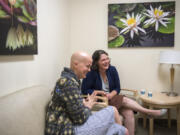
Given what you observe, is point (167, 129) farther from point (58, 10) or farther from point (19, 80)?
point (58, 10)

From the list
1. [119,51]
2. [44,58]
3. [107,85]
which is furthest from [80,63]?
[119,51]

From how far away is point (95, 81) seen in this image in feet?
7.68

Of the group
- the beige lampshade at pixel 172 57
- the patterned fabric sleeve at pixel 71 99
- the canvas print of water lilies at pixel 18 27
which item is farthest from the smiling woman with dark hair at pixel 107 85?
the canvas print of water lilies at pixel 18 27

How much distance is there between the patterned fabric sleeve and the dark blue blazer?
0.97 metres

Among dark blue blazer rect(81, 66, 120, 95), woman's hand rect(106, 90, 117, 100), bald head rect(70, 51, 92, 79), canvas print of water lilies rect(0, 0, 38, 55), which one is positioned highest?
canvas print of water lilies rect(0, 0, 38, 55)

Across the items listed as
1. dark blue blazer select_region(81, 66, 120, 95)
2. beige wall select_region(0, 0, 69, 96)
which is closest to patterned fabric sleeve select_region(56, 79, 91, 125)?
beige wall select_region(0, 0, 69, 96)

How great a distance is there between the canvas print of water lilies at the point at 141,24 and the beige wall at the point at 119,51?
0.34 ft

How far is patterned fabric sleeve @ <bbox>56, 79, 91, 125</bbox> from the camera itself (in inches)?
48.9

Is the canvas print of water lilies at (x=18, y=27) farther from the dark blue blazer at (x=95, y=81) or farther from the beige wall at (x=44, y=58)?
the dark blue blazer at (x=95, y=81)

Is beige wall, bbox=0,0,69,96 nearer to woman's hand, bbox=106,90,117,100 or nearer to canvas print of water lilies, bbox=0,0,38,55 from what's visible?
canvas print of water lilies, bbox=0,0,38,55

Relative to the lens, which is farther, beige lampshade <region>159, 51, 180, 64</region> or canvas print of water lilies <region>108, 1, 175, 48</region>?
canvas print of water lilies <region>108, 1, 175, 48</region>

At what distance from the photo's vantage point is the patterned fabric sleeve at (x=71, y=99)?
1241 millimetres

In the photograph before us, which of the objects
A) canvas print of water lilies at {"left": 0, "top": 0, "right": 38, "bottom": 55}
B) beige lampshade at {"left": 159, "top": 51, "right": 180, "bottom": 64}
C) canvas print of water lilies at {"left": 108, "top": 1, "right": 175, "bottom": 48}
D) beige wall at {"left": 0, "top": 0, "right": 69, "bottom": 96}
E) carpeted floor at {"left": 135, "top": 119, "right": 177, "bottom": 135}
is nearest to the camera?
canvas print of water lilies at {"left": 0, "top": 0, "right": 38, "bottom": 55}

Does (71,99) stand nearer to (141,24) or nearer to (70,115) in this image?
(70,115)
